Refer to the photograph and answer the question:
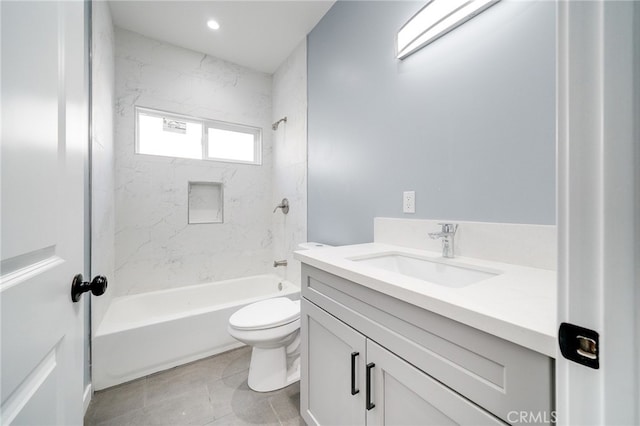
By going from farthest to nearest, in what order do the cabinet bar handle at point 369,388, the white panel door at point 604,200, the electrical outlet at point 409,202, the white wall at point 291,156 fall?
the white wall at point 291,156 < the electrical outlet at point 409,202 < the cabinet bar handle at point 369,388 < the white panel door at point 604,200

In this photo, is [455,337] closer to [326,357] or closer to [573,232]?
[573,232]

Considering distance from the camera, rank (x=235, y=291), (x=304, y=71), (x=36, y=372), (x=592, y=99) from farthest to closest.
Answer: (x=235, y=291), (x=304, y=71), (x=36, y=372), (x=592, y=99)

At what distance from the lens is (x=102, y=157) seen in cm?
175

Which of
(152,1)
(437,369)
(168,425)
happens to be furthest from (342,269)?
(152,1)

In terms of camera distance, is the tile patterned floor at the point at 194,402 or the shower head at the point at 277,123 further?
the shower head at the point at 277,123

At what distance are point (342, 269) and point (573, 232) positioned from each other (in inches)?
25.8

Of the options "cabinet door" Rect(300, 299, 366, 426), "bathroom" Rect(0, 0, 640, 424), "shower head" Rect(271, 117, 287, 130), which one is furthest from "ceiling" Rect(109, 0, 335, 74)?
"cabinet door" Rect(300, 299, 366, 426)

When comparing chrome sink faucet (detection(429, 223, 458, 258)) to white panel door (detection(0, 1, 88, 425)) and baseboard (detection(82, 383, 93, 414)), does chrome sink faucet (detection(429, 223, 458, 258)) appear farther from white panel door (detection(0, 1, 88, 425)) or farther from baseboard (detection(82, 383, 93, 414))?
baseboard (detection(82, 383, 93, 414))

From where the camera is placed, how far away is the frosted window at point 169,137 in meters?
2.36

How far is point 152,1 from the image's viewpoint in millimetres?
1862

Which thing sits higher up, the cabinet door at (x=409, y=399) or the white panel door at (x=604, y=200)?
the white panel door at (x=604, y=200)

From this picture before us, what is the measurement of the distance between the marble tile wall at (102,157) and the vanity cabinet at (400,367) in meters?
1.46

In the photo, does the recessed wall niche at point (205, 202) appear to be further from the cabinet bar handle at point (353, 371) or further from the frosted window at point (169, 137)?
the cabinet bar handle at point (353, 371)

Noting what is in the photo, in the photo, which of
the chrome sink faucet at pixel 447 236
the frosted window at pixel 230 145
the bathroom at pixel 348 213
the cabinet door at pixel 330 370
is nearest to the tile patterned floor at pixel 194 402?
the bathroom at pixel 348 213
